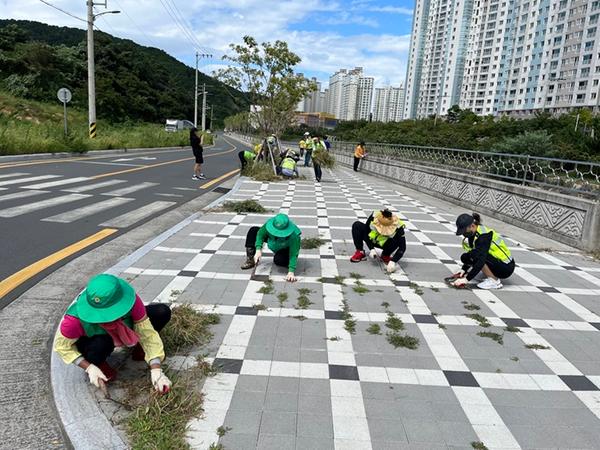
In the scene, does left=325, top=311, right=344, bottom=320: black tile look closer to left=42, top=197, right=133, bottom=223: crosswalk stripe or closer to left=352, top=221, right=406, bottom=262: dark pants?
left=352, top=221, right=406, bottom=262: dark pants

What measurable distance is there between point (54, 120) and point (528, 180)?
40748mm

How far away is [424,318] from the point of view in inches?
168

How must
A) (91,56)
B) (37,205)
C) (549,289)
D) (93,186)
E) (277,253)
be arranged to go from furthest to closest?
(91,56) → (93,186) → (37,205) → (277,253) → (549,289)

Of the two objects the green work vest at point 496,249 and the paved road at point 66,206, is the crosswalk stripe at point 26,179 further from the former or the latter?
the green work vest at point 496,249

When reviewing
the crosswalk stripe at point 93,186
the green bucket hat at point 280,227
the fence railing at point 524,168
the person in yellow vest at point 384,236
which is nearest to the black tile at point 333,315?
the green bucket hat at point 280,227

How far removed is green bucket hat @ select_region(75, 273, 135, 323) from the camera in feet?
8.71

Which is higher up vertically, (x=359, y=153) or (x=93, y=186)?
(x=359, y=153)

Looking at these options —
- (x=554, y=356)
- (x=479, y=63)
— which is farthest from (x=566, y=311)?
(x=479, y=63)

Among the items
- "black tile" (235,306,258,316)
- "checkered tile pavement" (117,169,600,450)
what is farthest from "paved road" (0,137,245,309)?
"black tile" (235,306,258,316)

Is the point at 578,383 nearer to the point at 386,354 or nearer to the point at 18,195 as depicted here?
the point at 386,354

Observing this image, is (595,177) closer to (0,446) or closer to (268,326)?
(268,326)

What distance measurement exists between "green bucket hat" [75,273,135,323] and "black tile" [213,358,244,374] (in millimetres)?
829

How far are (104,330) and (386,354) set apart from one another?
2.11 metres

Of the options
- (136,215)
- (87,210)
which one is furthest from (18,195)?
(136,215)
